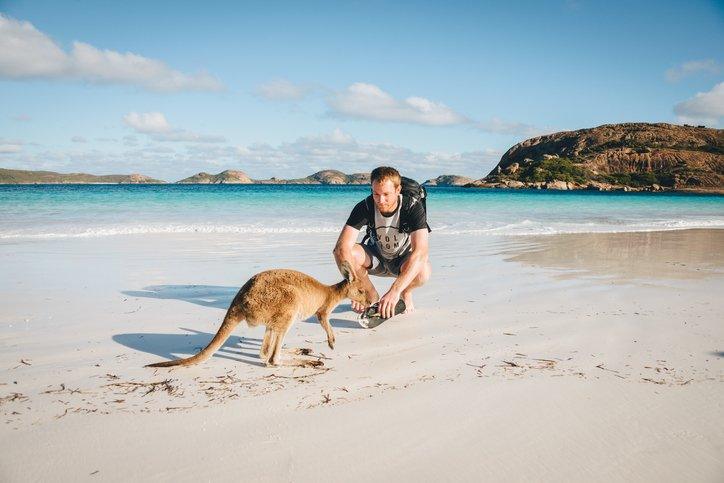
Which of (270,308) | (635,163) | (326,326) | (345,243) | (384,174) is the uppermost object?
(635,163)

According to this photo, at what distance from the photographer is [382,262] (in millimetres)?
5414

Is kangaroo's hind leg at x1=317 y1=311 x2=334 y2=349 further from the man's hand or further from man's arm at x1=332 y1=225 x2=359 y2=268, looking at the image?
man's arm at x1=332 y1=225 x2=359 y2=268

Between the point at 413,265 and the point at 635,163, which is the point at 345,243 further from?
the point at 635,163

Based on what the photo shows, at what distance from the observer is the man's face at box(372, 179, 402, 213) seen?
14.8 ft

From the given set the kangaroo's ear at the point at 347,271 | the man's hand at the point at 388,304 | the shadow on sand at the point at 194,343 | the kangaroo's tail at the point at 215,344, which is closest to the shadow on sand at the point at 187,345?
the shadow on sand at the point at 194,343

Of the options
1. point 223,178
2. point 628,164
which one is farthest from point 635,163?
point 223,178

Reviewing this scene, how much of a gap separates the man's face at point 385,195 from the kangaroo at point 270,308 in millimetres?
1277

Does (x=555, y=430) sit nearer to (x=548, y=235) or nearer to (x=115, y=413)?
(x=115, y=413)

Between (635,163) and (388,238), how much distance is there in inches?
3231

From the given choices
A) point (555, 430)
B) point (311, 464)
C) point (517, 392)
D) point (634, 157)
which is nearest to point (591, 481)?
point (555, 430)

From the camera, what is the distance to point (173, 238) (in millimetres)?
11516

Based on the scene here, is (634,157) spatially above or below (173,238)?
above

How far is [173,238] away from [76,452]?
9768mm

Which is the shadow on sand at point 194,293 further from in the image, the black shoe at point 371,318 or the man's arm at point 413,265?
the man's arm at point 413,265
